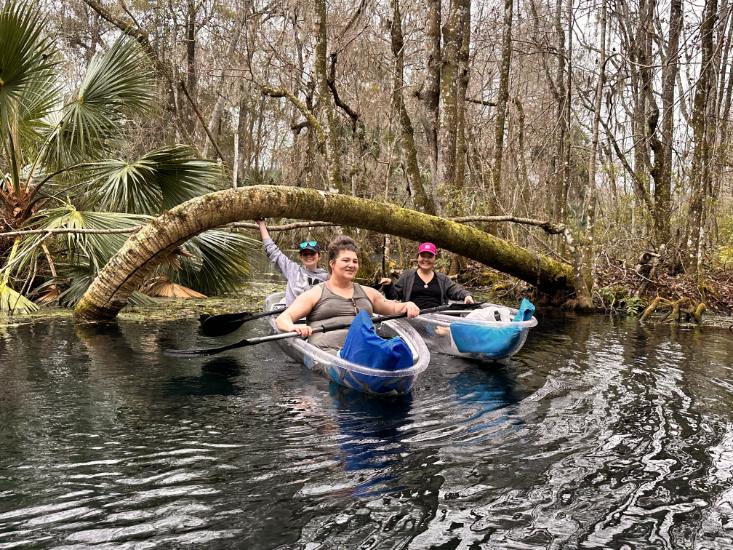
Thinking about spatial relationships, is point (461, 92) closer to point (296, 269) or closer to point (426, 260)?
point (426, 260)

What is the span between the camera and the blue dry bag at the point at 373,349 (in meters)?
5.45

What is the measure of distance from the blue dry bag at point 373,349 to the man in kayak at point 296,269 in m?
2.52

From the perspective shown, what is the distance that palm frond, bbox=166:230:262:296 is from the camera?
1070 cm

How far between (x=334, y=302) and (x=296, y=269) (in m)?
1.66

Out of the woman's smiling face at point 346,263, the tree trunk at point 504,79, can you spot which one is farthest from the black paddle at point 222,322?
the tree trunk at point 504,79

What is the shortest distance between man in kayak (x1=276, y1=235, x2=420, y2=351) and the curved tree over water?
197 centimetres

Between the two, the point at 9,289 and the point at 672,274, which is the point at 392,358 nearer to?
the point at 9,289

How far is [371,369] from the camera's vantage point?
5582mm

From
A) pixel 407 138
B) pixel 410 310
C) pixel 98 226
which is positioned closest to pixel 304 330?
pixel 410 310

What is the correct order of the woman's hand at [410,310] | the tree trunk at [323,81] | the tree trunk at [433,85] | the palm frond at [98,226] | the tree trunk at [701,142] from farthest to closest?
the tree trunk at [433,85], the tree trunk at [323,81], the tree trunk at [701,142], the palm frond at [98,226], the woman's hand at [410,310]

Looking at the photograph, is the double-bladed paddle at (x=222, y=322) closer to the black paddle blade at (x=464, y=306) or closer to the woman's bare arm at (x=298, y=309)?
the woman's bare arm at (x=298, y=309)

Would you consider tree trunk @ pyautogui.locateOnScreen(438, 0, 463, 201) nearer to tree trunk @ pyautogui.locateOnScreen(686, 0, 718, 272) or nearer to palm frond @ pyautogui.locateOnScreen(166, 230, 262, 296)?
tree trunk @ pyautogui.locateOnScreen(686, 0, 718, 272)

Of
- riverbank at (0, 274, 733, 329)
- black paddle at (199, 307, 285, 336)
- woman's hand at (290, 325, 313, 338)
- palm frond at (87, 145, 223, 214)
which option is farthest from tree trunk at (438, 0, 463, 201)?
woman's hand at (290, 325, 313, 338)

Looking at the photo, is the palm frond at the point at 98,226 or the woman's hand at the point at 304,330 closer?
the woman's hand at the point at 304,330
